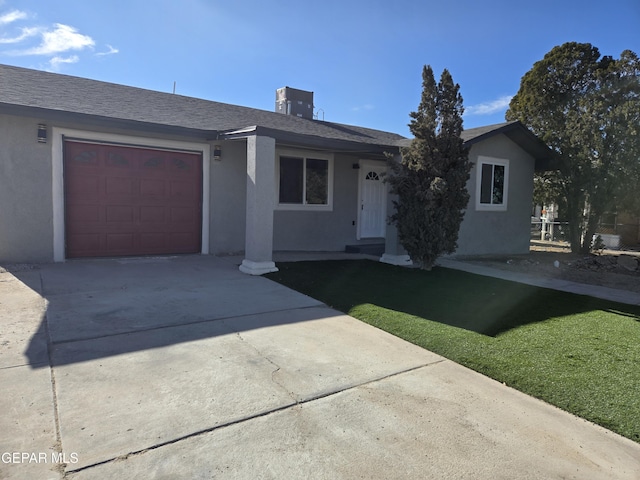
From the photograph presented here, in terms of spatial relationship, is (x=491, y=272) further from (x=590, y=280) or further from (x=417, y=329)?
(x=417, y=329)

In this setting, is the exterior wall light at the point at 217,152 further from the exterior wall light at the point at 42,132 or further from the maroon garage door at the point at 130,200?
the exterior wall light at the point at 42,132

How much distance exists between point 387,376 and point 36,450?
253cm

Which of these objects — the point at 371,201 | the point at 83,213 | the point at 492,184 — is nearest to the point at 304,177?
the point at 371,201

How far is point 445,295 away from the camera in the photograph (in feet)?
21.6

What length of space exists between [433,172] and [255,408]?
20.5ft

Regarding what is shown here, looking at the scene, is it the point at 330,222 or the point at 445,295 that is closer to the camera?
the point at 445,295

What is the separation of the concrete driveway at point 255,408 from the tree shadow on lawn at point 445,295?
1178 mm

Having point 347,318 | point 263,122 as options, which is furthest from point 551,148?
point 347,318

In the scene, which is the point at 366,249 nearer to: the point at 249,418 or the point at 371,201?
the point at 371,201

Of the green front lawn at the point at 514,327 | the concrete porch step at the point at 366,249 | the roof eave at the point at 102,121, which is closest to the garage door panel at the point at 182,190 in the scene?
the roof eave at the point at 102,121

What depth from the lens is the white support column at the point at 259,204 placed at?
7570 millimetres

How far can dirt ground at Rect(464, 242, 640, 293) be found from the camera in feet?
27.6

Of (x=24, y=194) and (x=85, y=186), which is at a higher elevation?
(x=85, y=186)

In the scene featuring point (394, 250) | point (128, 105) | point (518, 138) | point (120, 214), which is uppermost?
point (518, 138)
